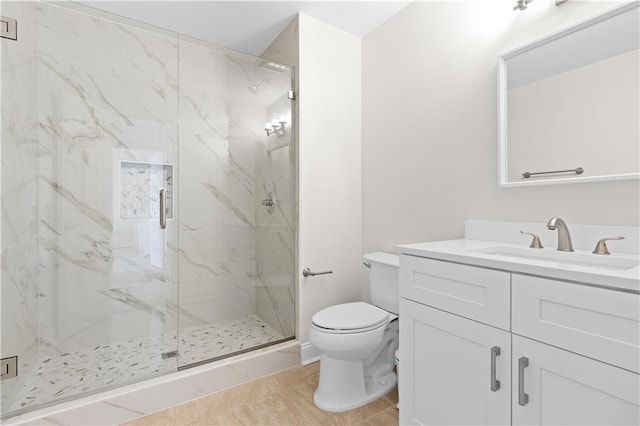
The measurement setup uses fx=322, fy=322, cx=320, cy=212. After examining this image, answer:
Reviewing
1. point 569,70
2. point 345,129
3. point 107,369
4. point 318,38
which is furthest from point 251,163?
point 569,70

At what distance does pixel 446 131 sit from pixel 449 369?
1227 mm

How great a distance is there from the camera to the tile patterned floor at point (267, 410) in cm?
155

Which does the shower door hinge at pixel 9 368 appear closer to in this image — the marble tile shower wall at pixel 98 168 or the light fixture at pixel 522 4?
the marble tile shower wall at pixel 98 168

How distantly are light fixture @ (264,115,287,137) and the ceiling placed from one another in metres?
0.68

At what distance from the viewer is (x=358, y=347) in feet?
5.24

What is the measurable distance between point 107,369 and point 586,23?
276 cm

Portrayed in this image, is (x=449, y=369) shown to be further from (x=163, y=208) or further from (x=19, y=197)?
(x=19, y=197)

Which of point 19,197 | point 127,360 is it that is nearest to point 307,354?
point 127,360

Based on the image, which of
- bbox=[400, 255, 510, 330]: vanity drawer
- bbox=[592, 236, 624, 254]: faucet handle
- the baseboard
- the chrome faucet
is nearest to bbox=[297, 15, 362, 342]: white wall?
the baseboard

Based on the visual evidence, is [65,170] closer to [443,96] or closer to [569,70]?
[443,96]

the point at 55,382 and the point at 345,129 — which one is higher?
the point at 345,129

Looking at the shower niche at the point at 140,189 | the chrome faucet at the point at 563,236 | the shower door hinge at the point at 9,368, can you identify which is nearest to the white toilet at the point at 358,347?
the chrome faucet at the point at 563,236

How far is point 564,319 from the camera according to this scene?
872 mm

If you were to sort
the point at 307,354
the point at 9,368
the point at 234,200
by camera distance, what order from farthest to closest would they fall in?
the point at 234,200
the point at 307,354
the point at 9,368
